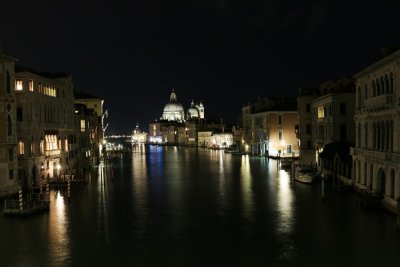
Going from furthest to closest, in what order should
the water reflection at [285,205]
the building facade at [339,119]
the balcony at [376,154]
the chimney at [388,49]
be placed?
the building facade at [339,119] < the chimney at [388,49] < the balcony at [376,154] < the water reflection at [285,205]

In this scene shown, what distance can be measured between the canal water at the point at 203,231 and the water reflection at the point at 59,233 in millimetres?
47

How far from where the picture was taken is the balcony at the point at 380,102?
27839 mm

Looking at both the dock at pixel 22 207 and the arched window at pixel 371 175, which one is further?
the arched window at pixel 371 175

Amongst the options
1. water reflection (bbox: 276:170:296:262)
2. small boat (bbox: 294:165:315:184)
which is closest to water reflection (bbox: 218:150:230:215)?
water reflection (bbox: 276:170:296:262)

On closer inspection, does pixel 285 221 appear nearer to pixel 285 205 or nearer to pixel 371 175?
pixel 285 205

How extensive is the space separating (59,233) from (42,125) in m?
19.5

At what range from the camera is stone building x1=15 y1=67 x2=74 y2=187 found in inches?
1521

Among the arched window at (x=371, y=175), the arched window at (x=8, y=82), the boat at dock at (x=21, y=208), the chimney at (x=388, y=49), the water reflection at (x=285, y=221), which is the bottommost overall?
the water reflection at (x=285, y=221)

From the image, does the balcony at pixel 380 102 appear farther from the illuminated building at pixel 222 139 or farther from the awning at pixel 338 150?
the illuminated building at pixel 222 139

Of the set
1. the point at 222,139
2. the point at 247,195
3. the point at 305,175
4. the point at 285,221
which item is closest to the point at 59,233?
the point at 285,221

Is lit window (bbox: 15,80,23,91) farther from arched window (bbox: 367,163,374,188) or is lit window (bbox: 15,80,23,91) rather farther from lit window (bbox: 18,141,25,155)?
arched window (bbox: 367,163,374,188)

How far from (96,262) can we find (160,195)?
1811 cm

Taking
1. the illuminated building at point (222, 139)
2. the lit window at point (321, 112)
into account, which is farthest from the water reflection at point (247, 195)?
the illuminated building at point (222, 139)

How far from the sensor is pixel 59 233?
80.2 feet
